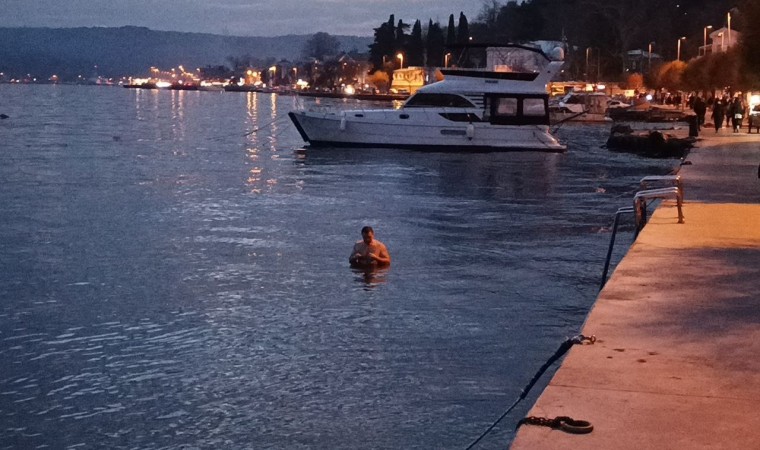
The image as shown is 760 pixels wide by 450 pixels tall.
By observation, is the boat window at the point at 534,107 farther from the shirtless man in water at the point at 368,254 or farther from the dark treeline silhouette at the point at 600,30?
the dark treeline silhouette at the point at 600,30

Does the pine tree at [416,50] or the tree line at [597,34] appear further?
the pine tree at [416,50]

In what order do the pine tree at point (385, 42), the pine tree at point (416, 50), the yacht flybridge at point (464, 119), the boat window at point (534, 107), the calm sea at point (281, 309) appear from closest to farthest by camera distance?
the calm sea at point (281, 309) → the yacht flybridge at point (464, 119) → the boat window at point (534, 107) → the pine tree at point (416, 50) → the pine tree at point (385, 42)

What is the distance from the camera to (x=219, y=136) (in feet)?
193

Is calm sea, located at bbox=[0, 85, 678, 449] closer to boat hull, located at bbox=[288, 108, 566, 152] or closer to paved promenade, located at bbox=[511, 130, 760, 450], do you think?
paved promenade, located at bbox=[511, 130, 760, 450]

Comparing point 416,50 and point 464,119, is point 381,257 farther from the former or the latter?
point 416,50

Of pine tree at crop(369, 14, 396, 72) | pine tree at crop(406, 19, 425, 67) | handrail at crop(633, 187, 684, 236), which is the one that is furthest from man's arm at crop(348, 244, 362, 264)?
pine tree at crop(369, 14, 396, 72)

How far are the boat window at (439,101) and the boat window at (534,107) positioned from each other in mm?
2129

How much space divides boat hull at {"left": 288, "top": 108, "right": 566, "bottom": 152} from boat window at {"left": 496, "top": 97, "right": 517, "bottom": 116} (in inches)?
20.6

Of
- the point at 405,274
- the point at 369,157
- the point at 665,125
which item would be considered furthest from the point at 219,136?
the point at 405,274

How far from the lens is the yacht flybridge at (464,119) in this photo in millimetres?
42062

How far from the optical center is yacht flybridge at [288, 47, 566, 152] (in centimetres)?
4206

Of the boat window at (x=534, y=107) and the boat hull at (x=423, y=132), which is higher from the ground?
the boat window at (x=534, y=107)

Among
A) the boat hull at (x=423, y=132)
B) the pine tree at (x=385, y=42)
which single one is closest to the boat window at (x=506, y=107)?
the boat hull at (x=423, y=132)

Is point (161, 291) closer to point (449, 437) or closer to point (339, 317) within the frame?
point (339, 317)
